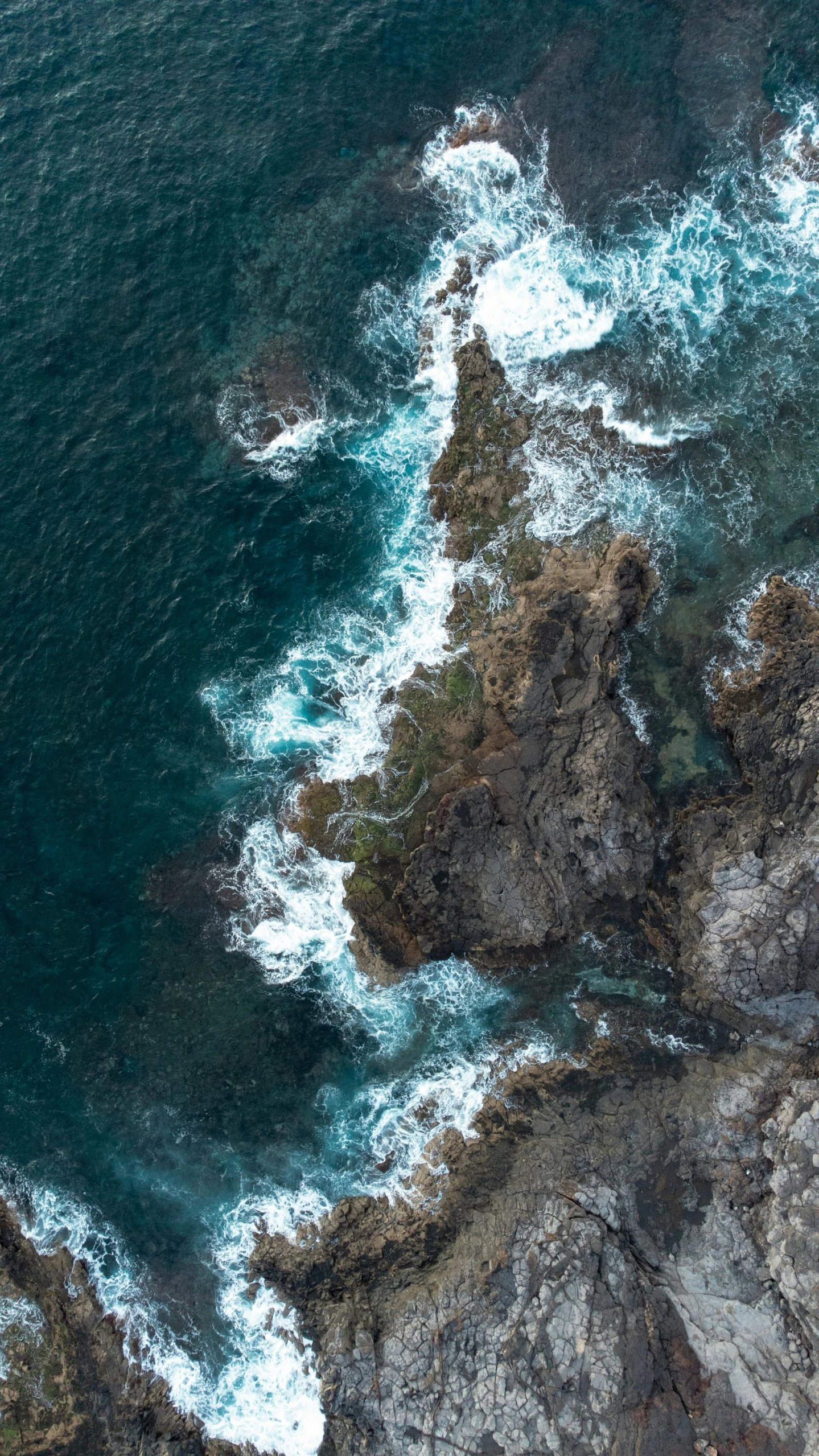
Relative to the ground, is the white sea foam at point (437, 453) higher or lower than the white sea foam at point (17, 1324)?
higher

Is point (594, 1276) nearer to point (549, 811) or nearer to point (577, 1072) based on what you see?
point (577, 1072)

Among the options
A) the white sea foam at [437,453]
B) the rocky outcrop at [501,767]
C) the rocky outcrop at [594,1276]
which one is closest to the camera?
the rocky outcrop at [594,1276]

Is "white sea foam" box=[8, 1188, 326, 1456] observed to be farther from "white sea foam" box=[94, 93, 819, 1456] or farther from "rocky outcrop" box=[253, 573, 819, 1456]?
"rocky outcrop" box=[253, 573, 819, 1456]

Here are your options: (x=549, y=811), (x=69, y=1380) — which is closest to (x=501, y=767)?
(x=549, y=811)

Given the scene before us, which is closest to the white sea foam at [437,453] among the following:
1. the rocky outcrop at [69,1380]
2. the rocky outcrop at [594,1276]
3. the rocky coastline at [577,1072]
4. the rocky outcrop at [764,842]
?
the rocky coastline at [577,1072]

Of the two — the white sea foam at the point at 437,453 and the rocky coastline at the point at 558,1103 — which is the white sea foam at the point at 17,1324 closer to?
the rocky coastline at the point at 558,1103

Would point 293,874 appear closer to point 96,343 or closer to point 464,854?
point 464,854
